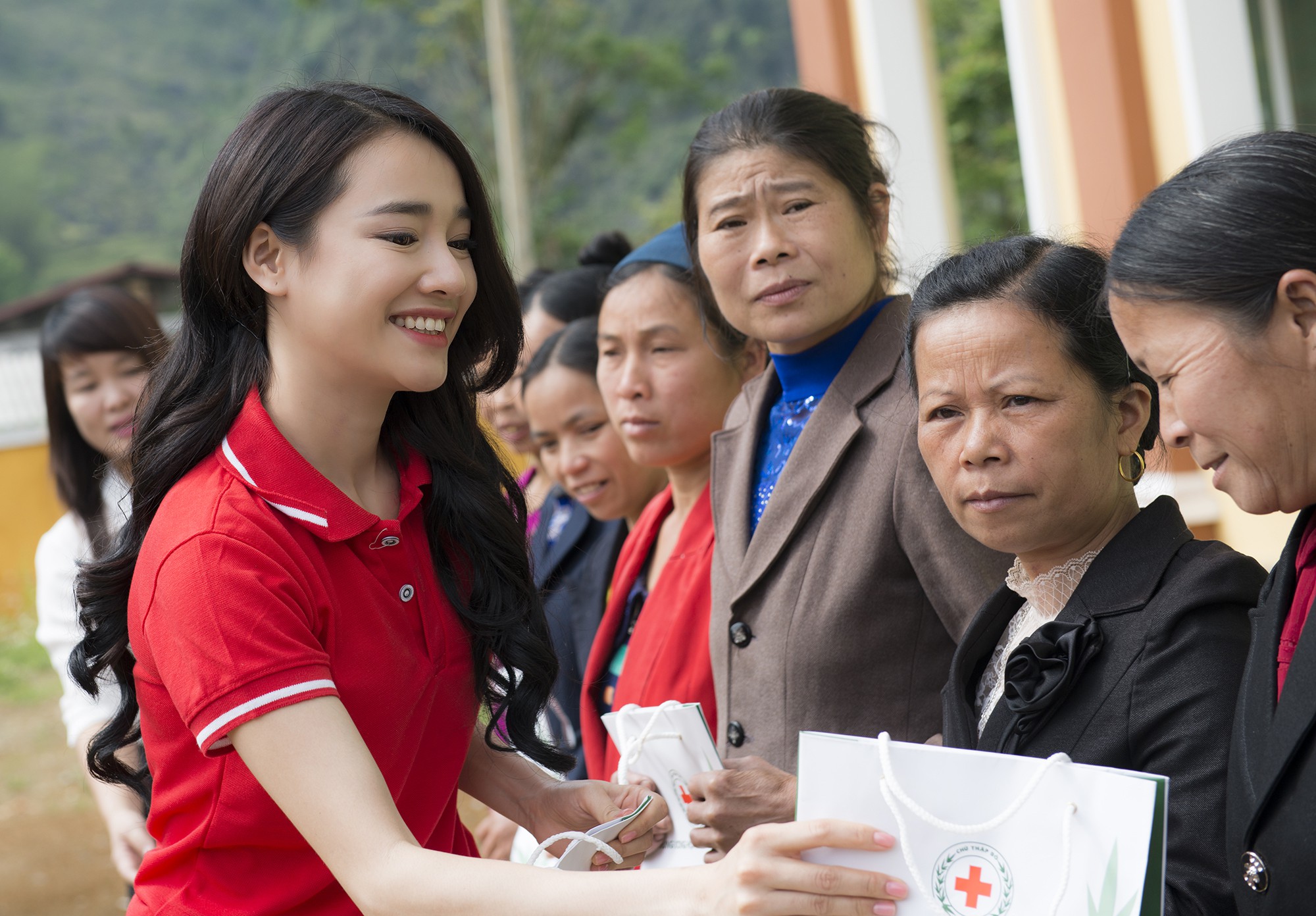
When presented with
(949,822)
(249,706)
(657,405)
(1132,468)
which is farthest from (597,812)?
(657,405)

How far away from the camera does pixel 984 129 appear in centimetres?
1555

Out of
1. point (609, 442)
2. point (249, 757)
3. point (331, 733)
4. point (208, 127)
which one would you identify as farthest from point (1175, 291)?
point (208, 127)

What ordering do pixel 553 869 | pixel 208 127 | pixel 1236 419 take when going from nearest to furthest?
pixel 1236 419 → pixel 553 869 → pixel 208 127

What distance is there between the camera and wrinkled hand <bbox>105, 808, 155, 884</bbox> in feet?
9.96

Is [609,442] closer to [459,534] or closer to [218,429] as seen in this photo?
[459,534]

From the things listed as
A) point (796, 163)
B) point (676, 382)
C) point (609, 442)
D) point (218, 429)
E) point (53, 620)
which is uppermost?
point (796, 163)

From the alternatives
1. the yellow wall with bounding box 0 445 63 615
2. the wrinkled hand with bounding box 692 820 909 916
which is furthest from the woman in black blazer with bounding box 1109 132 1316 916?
the yellow wall with bounding box 0 445 63 615

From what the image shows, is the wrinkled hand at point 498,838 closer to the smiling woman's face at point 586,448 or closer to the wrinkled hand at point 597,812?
the smiling woman's face at point 586,448

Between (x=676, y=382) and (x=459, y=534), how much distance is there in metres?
1.00

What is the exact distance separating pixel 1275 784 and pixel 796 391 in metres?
1.28

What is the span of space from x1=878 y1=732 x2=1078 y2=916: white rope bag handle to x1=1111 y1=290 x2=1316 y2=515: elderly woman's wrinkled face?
1.31 ft

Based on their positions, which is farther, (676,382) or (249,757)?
(676,382)

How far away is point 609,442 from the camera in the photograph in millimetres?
3400

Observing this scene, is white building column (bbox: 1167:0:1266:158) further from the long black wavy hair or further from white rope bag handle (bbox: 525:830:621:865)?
white rope bag handle (bbox: 525:830:621:865)
